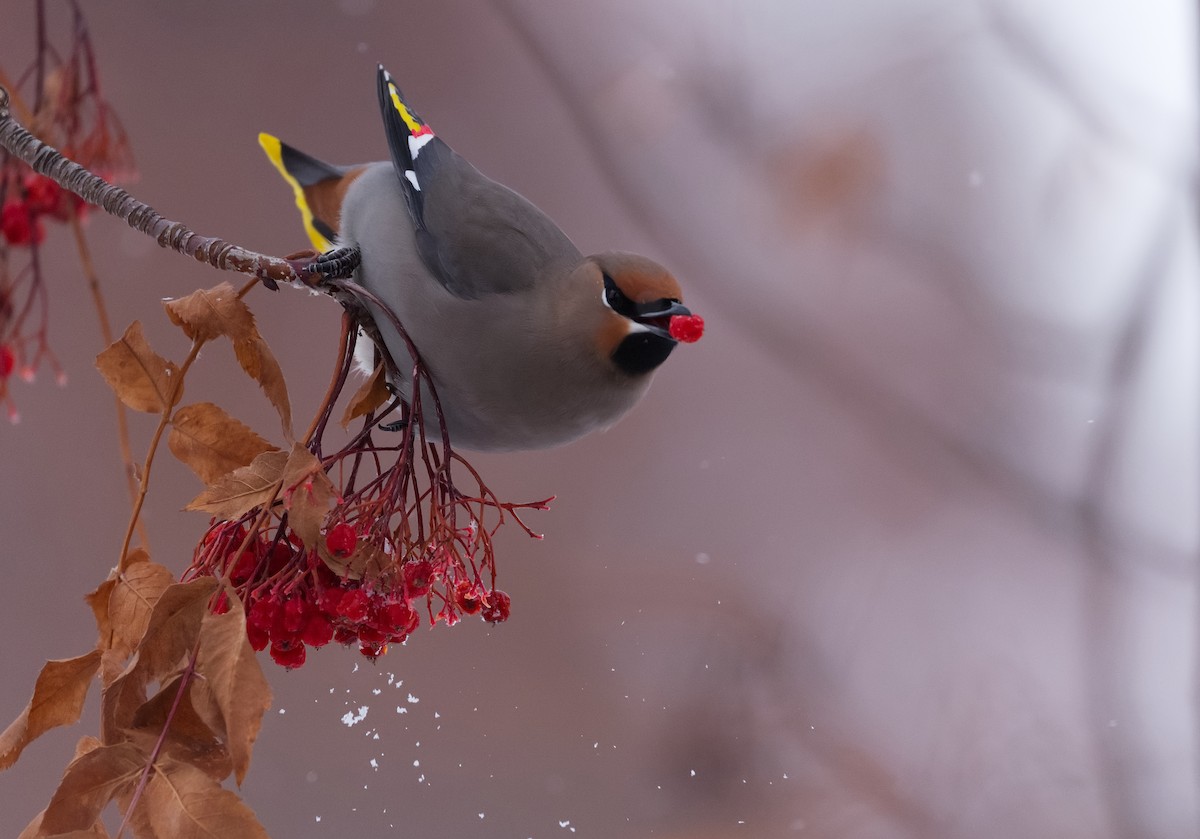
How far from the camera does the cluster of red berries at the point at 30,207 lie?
0.90 m

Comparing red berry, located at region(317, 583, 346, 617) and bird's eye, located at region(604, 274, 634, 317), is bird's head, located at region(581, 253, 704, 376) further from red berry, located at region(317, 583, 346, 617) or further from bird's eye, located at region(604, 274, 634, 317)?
red berry, located at region(317, 583, 346, 617)

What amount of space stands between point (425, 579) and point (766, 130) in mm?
959

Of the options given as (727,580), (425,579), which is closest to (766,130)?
(727,580)

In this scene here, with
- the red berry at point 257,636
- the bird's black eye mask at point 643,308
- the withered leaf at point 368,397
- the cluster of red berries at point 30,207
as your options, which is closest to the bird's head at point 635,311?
the bird's black eye mask at point 643,308

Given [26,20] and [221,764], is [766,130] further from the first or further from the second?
[221,764]

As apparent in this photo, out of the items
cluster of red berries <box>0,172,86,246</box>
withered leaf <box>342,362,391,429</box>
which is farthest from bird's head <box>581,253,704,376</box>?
cluster of red berries <box>0,172,86,246</box>

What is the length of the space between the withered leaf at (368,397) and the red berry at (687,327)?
0.15m

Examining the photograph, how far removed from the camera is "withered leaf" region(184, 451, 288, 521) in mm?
402

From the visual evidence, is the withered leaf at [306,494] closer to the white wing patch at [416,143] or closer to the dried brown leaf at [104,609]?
the dried brown leaf at [104,609]

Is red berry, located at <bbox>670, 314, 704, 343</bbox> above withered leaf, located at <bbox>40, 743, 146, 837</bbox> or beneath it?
above

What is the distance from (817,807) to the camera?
46.8 inches

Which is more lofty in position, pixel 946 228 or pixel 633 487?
pixel 946 228

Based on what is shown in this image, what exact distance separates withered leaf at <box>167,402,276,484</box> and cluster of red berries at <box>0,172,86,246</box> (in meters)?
0.53

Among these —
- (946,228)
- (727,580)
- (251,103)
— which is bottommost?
(727,580)
